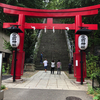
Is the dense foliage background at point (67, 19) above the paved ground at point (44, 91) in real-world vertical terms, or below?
above

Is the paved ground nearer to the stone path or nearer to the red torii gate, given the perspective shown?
the stone path

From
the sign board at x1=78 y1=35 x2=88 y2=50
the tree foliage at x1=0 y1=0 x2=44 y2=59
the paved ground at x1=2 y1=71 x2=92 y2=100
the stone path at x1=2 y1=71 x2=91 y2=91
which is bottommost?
the stone path at x1=2 y1=71 x2=91 y2=91

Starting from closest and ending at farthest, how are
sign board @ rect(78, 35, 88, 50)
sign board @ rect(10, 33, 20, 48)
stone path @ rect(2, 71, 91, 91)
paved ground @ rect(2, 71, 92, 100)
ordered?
1. paved ground @ rect(2, 71, 92, 100)
2. stone path @ rect(2, 71, 91, 91)
3. sign board @ rect(78, 35, 88, 50)
4. sign board @ rect(10, 33, 20, 48)

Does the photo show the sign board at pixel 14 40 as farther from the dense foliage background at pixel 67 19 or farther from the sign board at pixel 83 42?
the sign board at pixel 83 42

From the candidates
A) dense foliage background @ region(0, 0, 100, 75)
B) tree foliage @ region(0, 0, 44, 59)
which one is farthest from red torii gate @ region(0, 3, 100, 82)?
tree foliage @ region(0, 0, 44, 59)

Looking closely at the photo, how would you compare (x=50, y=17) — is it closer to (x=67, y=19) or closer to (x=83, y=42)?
(x=83, y=42)

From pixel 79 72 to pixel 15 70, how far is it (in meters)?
4.63

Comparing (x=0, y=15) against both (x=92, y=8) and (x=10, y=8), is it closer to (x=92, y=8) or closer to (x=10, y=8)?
(x=10, y=8)

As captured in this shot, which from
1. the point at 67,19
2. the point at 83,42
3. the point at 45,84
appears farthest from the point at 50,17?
the point at 45,84

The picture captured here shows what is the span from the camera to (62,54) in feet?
54.4

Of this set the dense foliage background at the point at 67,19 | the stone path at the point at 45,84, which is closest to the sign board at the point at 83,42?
the stone path at the point at 45,84

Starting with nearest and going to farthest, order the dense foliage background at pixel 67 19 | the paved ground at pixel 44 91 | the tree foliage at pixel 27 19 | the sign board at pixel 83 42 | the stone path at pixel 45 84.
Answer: the paved ground at pixel 44 91, the stone path at pixel 45 84, the sign board at pixel 83 42, the dense foliage background at pixel 67 19, the tree foliage at pixel 27 19

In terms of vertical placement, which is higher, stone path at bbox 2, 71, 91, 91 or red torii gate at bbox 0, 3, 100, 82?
red torii gate at bbox 0, 3, 100, 82

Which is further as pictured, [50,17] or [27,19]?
[27,19]
